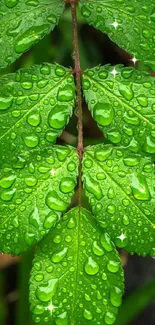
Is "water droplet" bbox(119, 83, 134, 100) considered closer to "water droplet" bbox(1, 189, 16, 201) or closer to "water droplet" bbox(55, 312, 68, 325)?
"water droplet" bbox(1, 189, 16, 201)

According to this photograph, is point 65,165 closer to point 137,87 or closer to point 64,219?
point 64,219

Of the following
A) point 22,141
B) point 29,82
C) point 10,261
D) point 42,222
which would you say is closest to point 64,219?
point 42,222

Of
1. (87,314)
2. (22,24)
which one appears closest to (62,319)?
(87,314)

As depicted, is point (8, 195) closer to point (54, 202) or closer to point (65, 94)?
point (54, 202)

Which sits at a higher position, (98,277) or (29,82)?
(29,82)

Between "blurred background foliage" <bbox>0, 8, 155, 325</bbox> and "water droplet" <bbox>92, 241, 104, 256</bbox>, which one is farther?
"blurred background foliage" <bbox>0, 8, 155, 325</bbox>

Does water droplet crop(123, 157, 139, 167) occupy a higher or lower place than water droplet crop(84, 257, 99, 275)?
higher

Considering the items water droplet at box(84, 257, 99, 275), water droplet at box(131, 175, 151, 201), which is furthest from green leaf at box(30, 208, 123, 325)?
water droplet at box(131, 175, 151, 201)
